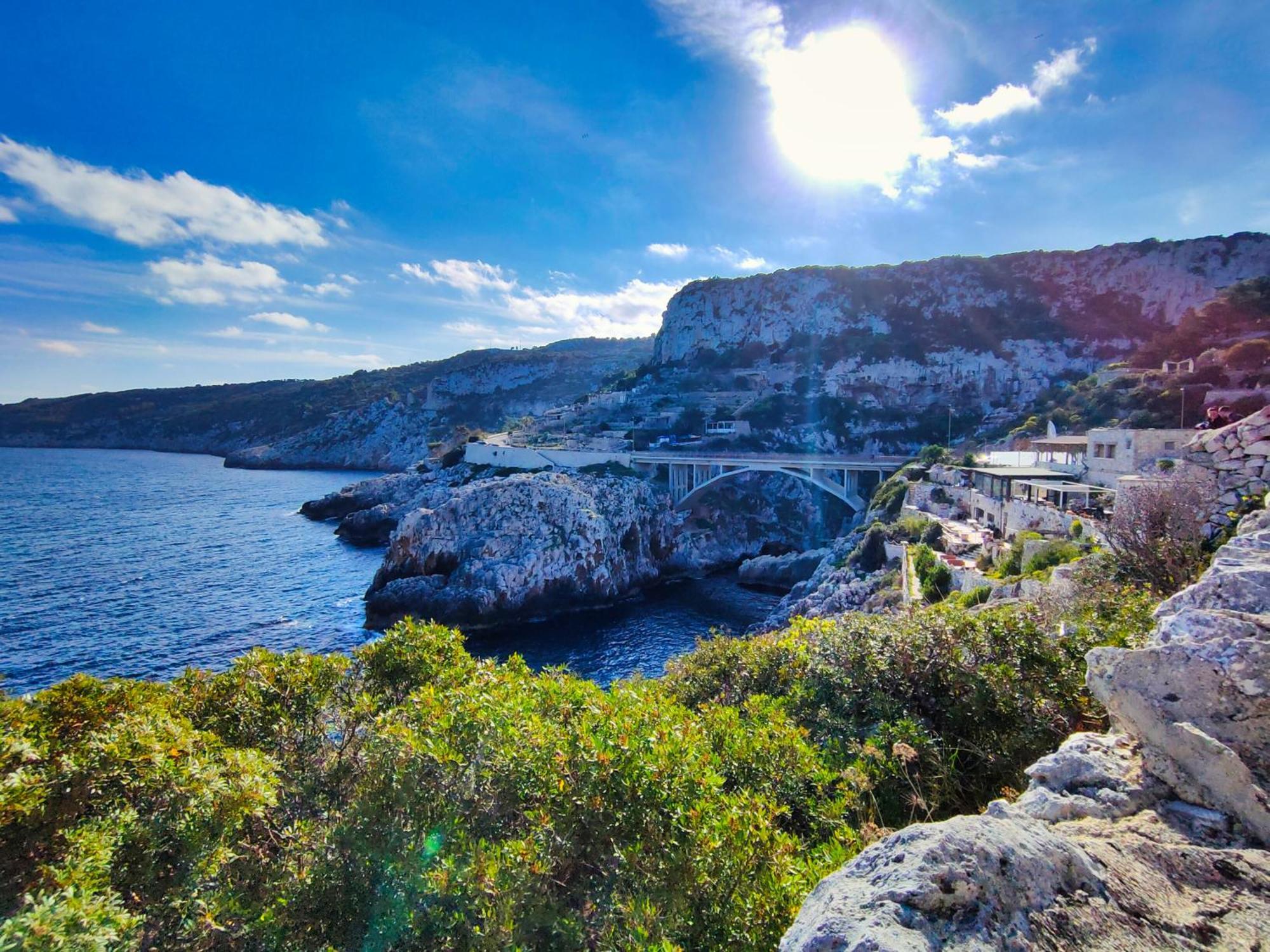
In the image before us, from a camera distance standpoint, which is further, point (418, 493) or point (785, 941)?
point (418, 493)

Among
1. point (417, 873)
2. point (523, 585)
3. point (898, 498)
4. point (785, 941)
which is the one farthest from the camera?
point (898, 498)

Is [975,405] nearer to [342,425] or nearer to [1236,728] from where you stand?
[1236,728]

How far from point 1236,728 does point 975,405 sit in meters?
68.9

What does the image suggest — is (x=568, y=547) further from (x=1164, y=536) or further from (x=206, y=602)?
(x=1164, y=536)

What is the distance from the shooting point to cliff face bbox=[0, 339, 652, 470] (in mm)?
103938

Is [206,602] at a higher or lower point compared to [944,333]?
lower

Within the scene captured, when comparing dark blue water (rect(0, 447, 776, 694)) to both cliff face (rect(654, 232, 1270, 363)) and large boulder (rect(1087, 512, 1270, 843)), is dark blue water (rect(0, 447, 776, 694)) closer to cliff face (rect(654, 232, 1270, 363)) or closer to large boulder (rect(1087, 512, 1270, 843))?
large boulder (rect(1087, 512, 1270, 843))

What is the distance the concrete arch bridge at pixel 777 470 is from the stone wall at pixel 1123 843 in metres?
39.2

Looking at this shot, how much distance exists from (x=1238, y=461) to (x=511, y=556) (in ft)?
94.5

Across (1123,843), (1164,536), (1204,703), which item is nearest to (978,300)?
(1164,536)

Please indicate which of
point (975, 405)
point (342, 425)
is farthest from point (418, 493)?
point (342, 425)

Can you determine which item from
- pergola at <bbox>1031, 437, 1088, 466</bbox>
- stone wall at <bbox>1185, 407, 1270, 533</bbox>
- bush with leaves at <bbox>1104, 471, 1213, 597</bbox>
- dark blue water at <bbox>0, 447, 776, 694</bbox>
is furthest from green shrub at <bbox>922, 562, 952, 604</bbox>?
dark blue water at <bbox>0, 447, 776, 694</bbox>

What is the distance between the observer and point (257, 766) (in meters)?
4.93

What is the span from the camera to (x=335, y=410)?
115m
